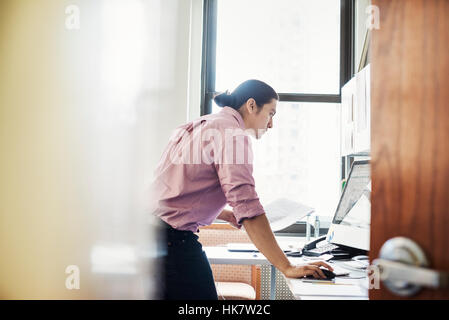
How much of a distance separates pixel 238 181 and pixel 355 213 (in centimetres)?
80

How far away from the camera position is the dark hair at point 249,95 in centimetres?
151

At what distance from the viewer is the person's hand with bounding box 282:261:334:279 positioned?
1205 mm

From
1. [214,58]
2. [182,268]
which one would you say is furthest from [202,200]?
[214,58]

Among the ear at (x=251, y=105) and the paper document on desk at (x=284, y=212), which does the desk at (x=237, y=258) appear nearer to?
the paper document on desk at (x=284, y=212)

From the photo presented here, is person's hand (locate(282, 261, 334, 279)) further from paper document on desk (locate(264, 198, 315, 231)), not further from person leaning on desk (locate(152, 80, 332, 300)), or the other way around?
paper document on desk (locate(264, 198, 315, 231))

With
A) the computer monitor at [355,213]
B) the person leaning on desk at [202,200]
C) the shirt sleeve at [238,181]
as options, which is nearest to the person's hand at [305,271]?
the person leaning on desk at [202,200]

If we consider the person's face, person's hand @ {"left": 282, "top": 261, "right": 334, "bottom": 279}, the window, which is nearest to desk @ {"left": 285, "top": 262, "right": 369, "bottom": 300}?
person's hand @ {"left": 282, "top": 261, "right": 334, "bottom": 279}

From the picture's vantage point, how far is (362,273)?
1.45 m

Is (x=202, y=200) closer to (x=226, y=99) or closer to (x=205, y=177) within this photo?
(x=205, y=177)

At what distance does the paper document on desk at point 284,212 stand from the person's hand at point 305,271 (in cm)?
65

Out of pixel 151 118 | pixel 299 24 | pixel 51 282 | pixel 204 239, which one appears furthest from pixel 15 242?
pixel 299 24

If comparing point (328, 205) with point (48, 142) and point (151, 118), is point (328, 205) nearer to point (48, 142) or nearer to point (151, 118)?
point (151, 118)

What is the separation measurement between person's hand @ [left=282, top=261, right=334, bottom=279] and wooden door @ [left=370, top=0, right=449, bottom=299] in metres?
0.64
